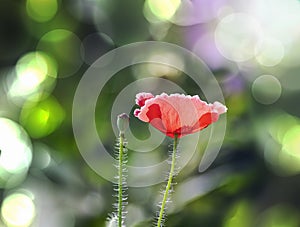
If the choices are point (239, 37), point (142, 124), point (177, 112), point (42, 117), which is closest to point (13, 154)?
point (42, 117)

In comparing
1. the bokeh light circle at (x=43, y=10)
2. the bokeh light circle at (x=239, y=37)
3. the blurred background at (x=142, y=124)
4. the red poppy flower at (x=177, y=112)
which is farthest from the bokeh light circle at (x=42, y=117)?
the red poppy flower at (x=177, y=112)

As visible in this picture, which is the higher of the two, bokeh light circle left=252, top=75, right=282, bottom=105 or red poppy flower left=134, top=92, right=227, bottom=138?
bokeh light circle left=252, top=75, right=282, bottom=105

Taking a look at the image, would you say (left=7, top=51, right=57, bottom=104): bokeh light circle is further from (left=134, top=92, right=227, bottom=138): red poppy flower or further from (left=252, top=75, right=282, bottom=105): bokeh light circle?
(left=134, top=92, right=227, bottom=138): red poppy flower

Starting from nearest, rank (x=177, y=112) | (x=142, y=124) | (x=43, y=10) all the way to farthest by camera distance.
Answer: (x=177, y=112) → (x=142, y=124) → (x=43, y=10)

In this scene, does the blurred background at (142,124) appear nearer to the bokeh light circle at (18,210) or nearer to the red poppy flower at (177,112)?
the bokeh light circle at (18,210)

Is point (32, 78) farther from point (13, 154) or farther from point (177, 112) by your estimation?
point (177, 112)

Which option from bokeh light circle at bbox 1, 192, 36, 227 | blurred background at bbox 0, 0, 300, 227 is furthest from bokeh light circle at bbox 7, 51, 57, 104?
bokeh light circle at bbox 1, 192, 36, 227
